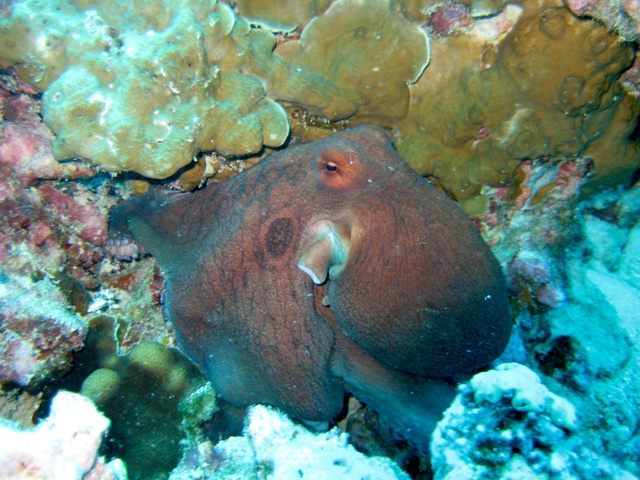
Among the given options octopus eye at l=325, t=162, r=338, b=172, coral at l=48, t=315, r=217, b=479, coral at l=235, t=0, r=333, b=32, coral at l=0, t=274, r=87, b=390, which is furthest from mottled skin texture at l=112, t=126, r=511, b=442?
coral at l=235, t=0, r=333, b=32

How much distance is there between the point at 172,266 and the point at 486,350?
3133 millimetres

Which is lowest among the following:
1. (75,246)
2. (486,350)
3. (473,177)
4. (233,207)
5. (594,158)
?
(75,246)

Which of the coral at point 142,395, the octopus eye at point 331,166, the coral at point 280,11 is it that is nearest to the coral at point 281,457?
the coral at point 142,395

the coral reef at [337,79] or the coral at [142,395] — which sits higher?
the coral reef at [337,79]

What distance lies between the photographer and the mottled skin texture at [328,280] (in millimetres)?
2951

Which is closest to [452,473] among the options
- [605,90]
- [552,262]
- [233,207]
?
[233,207]

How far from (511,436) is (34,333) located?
144 inches

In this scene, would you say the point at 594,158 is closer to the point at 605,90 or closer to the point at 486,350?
the point at 605,90

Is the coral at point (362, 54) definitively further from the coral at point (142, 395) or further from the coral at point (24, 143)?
the coral at point (142, 395)

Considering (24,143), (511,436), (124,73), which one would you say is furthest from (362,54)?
(511,436)

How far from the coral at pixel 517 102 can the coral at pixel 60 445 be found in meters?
3.88

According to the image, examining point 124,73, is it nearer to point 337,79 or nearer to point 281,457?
point 337,79

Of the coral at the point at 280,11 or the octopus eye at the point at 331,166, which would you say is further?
the coral at the point at 280,11

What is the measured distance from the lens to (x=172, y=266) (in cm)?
409
